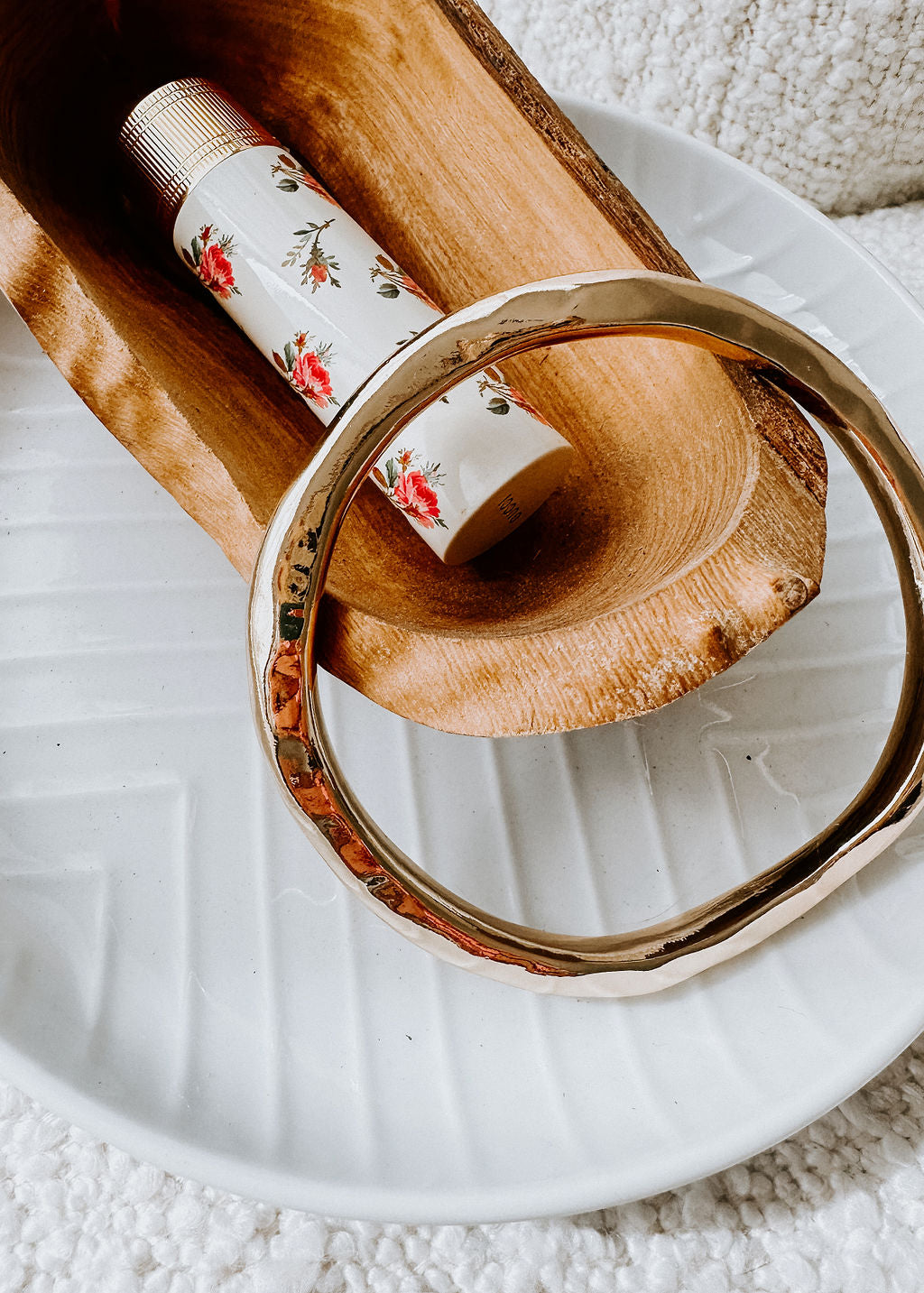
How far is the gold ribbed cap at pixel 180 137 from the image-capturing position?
0.34 meters

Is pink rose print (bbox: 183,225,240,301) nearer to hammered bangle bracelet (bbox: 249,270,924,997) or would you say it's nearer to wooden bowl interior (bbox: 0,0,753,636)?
wooden bowl interior (bbox: 0,0,753,636)

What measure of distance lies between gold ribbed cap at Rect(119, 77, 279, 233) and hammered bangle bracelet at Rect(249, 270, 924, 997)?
15cm

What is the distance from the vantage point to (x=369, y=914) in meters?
0.30

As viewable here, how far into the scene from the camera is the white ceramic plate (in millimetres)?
269

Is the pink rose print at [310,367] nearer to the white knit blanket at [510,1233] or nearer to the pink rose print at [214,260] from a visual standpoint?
the pink rose print at [214,260]

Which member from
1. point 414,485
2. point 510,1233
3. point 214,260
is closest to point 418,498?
point 414,485

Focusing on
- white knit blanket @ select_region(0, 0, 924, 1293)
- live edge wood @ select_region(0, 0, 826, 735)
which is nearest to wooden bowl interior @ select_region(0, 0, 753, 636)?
live edge wood @ select_region(0, 0, 826, 735)

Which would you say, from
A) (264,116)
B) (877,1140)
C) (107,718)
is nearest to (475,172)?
(264,116)

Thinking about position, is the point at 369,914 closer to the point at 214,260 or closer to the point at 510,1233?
the point at 510,1233

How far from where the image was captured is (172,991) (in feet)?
0.96

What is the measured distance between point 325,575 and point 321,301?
12 cm

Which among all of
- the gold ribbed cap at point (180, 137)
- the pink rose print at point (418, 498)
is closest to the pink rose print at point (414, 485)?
the pink rose print at point (418, 498)

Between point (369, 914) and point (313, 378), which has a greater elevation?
point (313, 378)

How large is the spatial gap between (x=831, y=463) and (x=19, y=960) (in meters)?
0.31
